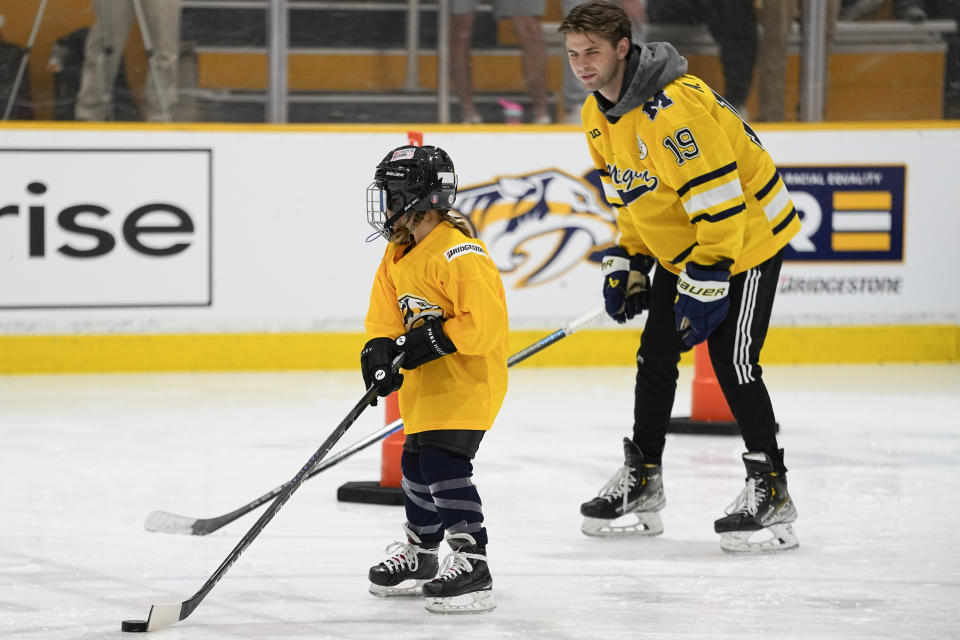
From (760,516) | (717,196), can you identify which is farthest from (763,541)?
(717,196)

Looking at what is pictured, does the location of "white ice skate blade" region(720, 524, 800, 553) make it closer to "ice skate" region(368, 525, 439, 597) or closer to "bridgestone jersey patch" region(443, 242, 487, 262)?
"ice skate" region(368, 525, 439, 597)

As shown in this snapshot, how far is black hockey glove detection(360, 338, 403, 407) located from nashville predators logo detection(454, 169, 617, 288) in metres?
3.55

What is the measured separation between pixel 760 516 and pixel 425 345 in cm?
109

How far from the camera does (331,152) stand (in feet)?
21.1

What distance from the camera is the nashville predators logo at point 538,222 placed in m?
6.51

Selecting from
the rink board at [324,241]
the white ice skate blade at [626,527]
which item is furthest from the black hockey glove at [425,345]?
the rink board at [324,241]

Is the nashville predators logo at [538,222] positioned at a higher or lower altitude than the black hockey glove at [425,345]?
higher

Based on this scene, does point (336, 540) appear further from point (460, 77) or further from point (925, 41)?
point (925, 41)

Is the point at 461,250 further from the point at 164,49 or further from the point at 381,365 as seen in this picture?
the point at 164,49

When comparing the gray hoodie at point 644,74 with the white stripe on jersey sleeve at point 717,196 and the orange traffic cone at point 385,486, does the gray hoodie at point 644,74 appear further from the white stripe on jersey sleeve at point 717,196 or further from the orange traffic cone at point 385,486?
the orange traffic cone at point 385,486

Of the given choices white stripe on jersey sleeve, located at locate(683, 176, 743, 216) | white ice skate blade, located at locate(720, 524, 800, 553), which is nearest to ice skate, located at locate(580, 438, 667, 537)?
white ice skate blade, located at locate(720, 524, 800, 553)

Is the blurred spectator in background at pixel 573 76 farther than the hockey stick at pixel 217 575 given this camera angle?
Yes

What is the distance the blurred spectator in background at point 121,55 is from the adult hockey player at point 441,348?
143 inches

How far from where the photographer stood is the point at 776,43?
22.8ft
